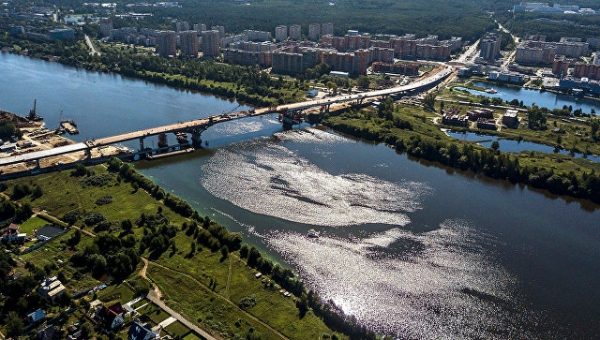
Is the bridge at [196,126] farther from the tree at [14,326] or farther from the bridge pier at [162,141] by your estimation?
the tree at [14,326]

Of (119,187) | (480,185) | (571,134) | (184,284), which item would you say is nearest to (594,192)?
(480,185)

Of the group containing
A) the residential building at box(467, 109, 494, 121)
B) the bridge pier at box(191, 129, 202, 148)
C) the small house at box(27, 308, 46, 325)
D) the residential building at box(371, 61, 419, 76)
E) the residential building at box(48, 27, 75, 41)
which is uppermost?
the residential building at box(48, 27, 75, 41)

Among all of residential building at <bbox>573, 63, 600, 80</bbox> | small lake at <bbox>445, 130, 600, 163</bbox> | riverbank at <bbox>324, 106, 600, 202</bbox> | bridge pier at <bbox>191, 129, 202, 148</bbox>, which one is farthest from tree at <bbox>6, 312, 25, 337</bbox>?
residential building at <bbox>573, 63, 600, 80</bbox>

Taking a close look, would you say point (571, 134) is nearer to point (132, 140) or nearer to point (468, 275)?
point (468, 275)

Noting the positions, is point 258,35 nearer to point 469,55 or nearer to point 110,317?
point 469,55

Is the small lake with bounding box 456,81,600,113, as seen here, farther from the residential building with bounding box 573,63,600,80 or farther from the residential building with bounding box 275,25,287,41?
the residential building with bounding box 275,25,287,41

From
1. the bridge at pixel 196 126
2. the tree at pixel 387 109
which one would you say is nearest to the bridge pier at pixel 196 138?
the bridge at pixel 196 126
